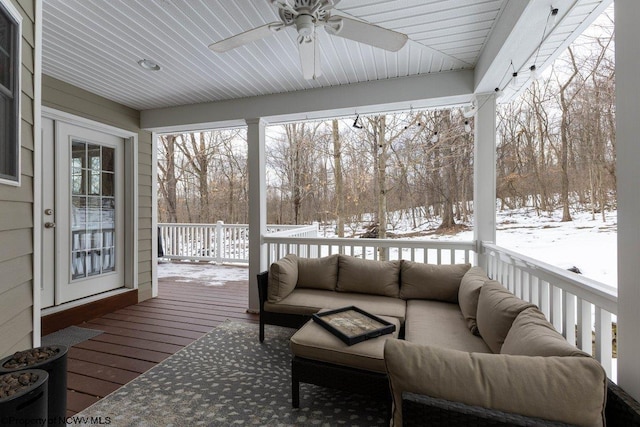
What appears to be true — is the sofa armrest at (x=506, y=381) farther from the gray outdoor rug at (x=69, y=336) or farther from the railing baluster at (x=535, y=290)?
the gray outdoor rug at (x=69, y=336)

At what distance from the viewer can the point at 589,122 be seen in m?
2.17

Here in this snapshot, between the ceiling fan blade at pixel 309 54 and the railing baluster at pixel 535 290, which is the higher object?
the ceiling fan blade at pixel 309 54

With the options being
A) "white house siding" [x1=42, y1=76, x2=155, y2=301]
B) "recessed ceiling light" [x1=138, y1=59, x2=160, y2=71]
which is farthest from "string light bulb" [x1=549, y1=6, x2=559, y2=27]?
"white house siding" [x1=42, y1=76, x2=155, y2=301]

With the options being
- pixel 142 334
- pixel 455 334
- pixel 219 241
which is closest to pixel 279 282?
pixel 455 334

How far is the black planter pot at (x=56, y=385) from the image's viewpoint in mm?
1482

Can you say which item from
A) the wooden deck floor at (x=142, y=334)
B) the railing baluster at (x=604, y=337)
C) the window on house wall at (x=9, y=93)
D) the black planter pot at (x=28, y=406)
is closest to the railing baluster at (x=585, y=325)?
the railing baluster at (x=604, y=337)

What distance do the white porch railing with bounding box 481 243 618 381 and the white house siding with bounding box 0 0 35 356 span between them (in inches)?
Result: 115

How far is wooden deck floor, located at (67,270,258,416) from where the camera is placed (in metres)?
2.27

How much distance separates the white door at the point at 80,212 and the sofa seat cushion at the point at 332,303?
8.18ft

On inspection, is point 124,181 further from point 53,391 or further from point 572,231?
point 572,231

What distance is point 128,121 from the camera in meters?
4.06

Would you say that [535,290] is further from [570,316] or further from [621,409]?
[621,409]

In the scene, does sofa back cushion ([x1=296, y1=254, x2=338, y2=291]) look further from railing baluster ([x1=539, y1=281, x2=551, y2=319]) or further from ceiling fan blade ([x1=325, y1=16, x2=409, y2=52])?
ceiling fan blade ([x1=325, y1=16, x2=409, y2=52])

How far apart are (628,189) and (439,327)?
54.9 inches
